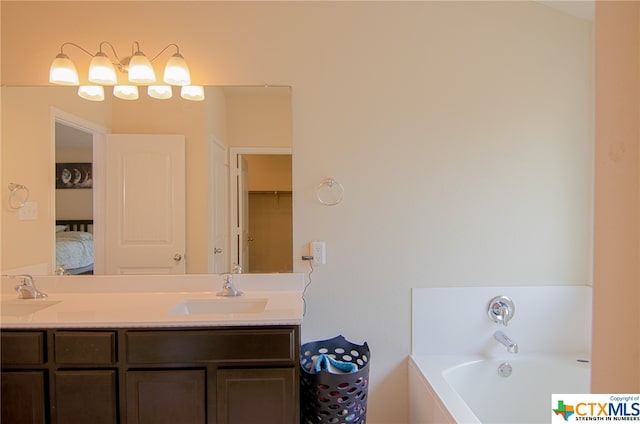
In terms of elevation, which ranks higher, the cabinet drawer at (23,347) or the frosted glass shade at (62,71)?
the frosted glass shade at (62,71)

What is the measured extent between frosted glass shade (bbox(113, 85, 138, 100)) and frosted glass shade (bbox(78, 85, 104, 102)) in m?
0.08

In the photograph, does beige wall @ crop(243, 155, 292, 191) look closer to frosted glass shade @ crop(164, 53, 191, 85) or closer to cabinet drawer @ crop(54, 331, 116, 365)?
frosted glass shade @ crop(164, 53, 191, 85)

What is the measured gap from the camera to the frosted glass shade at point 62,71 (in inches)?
71.1

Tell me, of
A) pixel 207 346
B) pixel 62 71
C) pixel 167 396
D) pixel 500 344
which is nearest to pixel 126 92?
pixel 62 71

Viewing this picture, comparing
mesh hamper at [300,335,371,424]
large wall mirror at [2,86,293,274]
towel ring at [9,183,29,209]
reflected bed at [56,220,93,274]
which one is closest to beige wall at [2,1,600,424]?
large wall mirror at [2,86,293,274]

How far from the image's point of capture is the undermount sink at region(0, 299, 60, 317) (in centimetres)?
171

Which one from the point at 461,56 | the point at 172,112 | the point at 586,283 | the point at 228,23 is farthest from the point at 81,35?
the point at 586,283

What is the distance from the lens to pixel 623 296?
1.68 feet

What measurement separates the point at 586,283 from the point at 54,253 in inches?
123

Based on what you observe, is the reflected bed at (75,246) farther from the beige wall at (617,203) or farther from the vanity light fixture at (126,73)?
the beige wall at (617,203)

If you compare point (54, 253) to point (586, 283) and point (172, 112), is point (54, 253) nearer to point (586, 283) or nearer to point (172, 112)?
point (172, 112)

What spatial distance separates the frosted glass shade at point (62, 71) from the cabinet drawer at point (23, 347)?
1.29 metres

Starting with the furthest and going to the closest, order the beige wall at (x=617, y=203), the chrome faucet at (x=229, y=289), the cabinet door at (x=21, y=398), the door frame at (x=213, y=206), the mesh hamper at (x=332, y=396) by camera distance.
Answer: the door frame at (x=213, y=206) < the chrome faucet at (x=229, y=289) < the mesh hamper at (x=332, y=396) < the cabinet door at (x=21, y=398) < the beige wall at (x=617, y=203)

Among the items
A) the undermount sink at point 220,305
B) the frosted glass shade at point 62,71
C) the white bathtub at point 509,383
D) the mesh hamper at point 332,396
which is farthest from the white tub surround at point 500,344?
the frosted glass shade at point 62,71
